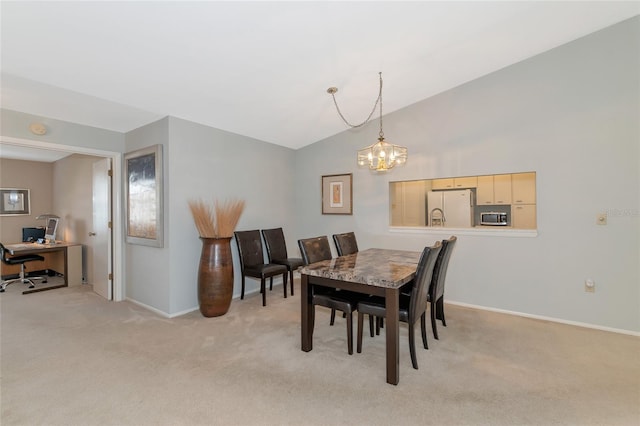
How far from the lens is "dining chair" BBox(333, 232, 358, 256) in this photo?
3.31m

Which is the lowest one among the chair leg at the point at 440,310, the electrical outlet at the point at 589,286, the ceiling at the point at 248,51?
the chair leg at the point at 440,310

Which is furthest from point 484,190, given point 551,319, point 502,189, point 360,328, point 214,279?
point 214,279

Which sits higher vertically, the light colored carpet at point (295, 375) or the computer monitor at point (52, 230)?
the computer monitor at point (52, 230)

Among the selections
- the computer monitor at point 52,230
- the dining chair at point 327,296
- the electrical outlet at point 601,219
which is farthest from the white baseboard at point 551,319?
the computer monitor at point 52,230

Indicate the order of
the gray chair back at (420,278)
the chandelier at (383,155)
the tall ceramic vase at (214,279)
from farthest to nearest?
the tall ceramic vase at (214,279) → the chandelier at (383,155) → the gray chair back at (420,278)

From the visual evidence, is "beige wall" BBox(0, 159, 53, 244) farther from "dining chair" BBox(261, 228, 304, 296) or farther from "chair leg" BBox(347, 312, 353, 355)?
"chair leg" BBox(347, 312, 353, 355)

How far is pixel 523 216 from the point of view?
4.81 m

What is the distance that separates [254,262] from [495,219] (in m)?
3.94

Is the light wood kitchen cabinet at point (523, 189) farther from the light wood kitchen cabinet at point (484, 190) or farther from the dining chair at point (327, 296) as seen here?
the dining chair at point (327, 296)

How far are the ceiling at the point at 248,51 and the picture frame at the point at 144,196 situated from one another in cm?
45

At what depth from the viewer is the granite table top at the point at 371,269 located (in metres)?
2.15

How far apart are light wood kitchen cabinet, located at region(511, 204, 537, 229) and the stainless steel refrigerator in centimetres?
77

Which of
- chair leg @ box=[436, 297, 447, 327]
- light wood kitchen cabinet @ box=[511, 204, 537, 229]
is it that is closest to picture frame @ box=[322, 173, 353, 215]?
chair leg @ box=[436, 297, 447, 327]

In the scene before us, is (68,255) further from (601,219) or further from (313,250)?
(601,219)
